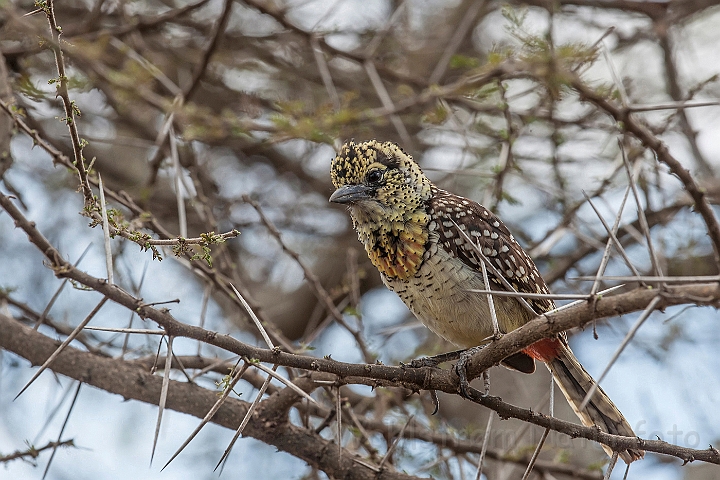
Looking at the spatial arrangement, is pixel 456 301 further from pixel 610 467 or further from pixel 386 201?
pixel 610 467

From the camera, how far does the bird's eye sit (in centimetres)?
391

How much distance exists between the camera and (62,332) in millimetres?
3613

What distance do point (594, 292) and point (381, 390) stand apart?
228 cm

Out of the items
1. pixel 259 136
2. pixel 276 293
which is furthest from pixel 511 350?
pixel 276 293

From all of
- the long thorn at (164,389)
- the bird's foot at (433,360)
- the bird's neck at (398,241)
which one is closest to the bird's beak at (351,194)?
the bird's neck at (398,241)

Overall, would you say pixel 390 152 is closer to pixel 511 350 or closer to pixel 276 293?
pixel 511 350

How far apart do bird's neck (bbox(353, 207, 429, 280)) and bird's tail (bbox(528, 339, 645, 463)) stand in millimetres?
726

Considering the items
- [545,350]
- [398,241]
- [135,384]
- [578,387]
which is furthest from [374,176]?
[135,384]

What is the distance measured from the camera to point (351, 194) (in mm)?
3801

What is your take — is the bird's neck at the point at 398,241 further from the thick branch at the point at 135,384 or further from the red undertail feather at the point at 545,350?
the thick branch at the point at 135,384

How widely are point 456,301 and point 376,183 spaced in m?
0.80

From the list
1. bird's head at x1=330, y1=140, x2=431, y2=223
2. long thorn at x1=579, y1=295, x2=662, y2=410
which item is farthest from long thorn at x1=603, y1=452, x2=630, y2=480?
bird's head at x1=330, y1=140, x2=431, y2=223

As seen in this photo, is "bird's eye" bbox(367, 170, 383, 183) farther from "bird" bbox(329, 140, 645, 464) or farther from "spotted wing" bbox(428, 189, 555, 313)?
"spotted wing" bbox(428, 189, 555, 313)

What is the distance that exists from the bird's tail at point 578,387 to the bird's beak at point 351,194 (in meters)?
1.14
